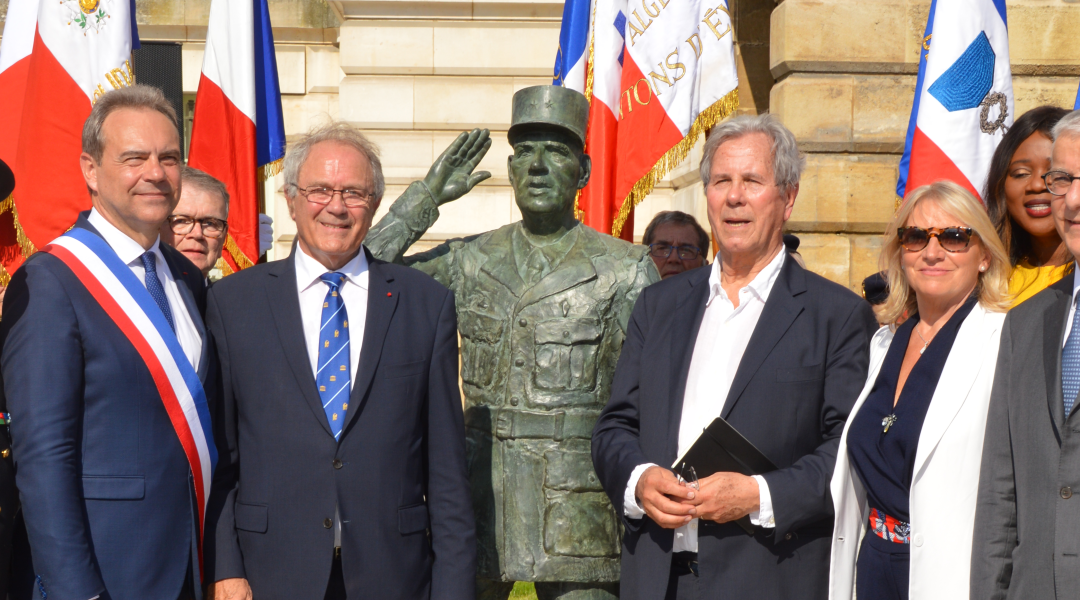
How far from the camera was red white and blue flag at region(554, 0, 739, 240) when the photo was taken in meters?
5.97

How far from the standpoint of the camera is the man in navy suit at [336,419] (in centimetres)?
281

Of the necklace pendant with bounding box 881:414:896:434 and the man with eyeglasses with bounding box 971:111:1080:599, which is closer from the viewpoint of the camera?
the man with eyeglasses with bounding box 971:111:1080:599

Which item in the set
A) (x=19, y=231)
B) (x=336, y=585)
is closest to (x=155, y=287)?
(x=336, y=585)

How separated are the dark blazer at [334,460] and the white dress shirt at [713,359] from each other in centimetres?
60

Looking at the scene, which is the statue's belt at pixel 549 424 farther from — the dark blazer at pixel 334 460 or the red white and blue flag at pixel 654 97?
the red white and blue flag at pixel 654 97

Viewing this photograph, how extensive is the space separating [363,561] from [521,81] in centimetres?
722

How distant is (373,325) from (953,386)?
66.4 inches

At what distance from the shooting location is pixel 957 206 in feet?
9.54

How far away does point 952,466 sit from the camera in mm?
2672

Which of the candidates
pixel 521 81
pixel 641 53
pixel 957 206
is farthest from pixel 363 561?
pixel 521 81

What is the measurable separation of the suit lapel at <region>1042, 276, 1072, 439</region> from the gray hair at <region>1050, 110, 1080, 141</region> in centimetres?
39

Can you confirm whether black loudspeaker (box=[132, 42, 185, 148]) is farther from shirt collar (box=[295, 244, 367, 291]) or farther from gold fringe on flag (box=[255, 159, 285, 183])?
shirt collar (box=[295, 244, 367, 291])

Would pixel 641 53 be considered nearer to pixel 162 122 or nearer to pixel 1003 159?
pixel 1003 159

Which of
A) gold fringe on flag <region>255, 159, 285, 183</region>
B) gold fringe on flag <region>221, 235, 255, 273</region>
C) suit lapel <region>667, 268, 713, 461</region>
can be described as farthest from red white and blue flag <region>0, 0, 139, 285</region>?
suit lapel <region>667, 268, 713, 461</region>
